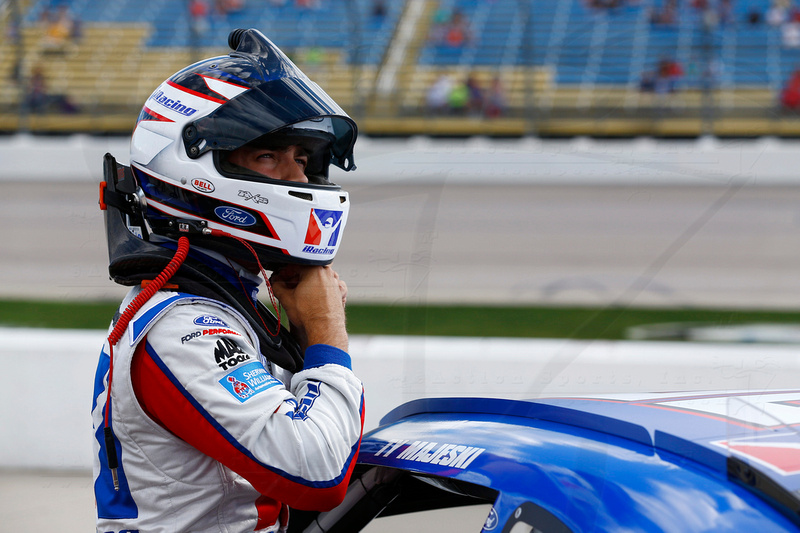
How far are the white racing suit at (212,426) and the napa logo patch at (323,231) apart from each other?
23cm

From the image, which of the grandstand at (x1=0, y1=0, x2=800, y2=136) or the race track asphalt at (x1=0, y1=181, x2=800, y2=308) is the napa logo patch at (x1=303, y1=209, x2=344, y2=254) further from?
the grandstand at (x1=0, y1=0, x2=800, y2=136)

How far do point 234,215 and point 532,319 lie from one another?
29.6 inches

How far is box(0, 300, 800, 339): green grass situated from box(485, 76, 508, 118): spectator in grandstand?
4379mm

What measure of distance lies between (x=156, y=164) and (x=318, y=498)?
784 mm

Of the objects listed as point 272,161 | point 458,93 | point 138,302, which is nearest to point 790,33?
point 458,93

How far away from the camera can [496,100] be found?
5703 mm

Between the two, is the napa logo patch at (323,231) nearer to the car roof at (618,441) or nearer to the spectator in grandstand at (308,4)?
the car roof at (618,441)

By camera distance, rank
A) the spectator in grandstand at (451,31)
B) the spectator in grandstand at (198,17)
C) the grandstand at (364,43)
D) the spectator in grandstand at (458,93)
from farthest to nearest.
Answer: the spectator in grandstand at (451,31) < the spectator in grandstand at (198,17) < the spectator in grandstand at (458,93) < the grandstand at (364,43)

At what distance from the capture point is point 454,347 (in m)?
1.39

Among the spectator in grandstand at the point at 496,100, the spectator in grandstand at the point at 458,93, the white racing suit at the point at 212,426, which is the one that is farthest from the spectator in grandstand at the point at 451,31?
the white racing suit at the point at 212,426

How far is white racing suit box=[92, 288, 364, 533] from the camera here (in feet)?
4.77

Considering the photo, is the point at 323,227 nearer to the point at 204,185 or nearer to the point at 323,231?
the point at 323,231

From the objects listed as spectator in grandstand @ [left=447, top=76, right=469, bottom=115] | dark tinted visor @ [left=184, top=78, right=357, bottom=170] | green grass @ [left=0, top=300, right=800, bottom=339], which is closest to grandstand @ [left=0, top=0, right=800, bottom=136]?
spectator in grandstand @ [left=447, top=76, right=469, bottom=115]

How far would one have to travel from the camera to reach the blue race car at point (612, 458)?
1.13 meters
